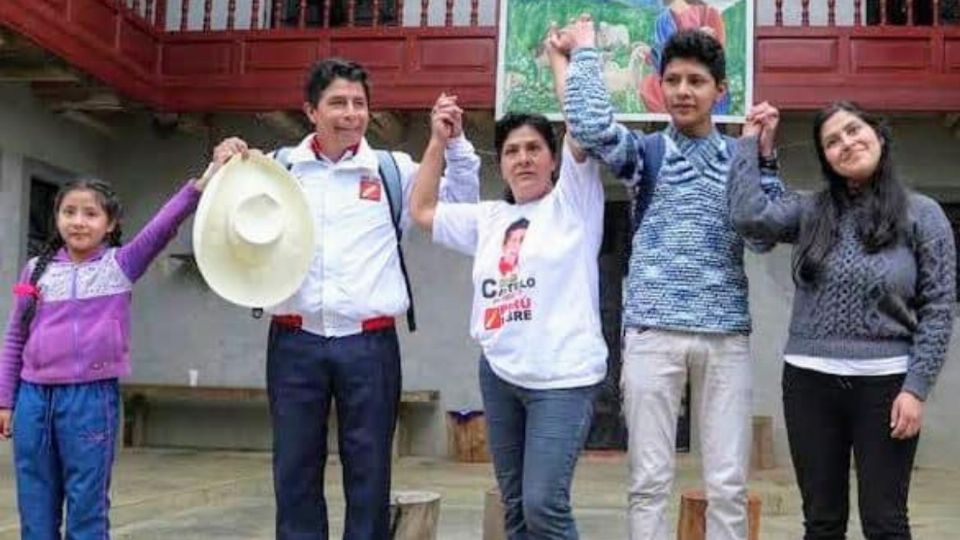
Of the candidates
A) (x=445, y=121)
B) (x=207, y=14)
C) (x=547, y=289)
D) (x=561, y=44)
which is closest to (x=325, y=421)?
(x=547, y=289)

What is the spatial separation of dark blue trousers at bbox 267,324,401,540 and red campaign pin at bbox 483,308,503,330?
1.06ft

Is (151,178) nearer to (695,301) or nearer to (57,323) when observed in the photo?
(57,323)

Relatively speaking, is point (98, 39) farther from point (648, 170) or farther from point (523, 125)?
point (648, 170)

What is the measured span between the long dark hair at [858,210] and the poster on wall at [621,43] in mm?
5361

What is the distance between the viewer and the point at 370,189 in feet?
10.9

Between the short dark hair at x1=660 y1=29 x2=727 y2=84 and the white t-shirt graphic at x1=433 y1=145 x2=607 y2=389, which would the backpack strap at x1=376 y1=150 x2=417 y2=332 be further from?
the short dark hair at x1=660 y1=29 x2=727 y2=84

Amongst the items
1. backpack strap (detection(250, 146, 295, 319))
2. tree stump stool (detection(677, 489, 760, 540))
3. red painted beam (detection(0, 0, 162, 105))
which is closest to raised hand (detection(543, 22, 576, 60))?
backpack strap (detection(250, 146, 295, 319))

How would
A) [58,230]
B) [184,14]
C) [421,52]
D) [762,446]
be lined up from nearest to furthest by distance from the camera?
1. [58,230]
2. [421,52]
3. [762,446]
4. [184,14]

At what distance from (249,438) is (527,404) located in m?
7.48

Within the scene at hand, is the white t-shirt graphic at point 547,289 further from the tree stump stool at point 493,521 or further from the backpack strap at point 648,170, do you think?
the tree stump stool at point 493,521

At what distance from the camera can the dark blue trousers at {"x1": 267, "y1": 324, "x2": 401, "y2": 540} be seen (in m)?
3.21

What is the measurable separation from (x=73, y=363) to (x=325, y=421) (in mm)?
779

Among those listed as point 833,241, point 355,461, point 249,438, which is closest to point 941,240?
point 833,241

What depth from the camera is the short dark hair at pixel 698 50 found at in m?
3.12
